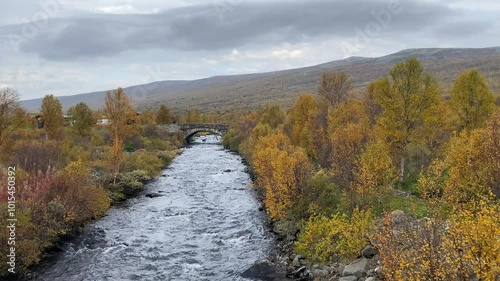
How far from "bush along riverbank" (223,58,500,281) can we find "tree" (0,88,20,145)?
103 feet

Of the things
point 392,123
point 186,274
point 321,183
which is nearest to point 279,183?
point 321,183

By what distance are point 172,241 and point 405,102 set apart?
28.5 metres

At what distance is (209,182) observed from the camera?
6291cm

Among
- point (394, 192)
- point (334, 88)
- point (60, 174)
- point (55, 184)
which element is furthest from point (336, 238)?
point (334, 88)

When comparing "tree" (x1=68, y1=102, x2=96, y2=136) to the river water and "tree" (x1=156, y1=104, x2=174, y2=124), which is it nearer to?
the river water

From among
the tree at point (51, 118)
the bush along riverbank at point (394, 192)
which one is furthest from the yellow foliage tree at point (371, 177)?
the tree at point (51, 118)

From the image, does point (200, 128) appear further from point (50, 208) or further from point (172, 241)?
point (50, 208)

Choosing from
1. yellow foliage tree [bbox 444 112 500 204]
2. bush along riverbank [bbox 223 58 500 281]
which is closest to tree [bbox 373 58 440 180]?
bush along riverbank [bbox 223 58 500 281]

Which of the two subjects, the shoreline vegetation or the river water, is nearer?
the river water

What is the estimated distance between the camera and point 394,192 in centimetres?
3628

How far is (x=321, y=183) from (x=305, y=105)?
1294 inches

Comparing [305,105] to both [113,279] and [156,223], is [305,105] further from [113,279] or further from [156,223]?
[113,279]

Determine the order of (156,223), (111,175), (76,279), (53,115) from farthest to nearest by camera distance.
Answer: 1. (53,115)
2. (111,175)
3. (156,223)
4. (76,279)

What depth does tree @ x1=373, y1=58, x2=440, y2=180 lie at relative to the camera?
142ft
